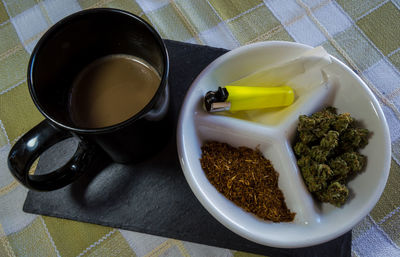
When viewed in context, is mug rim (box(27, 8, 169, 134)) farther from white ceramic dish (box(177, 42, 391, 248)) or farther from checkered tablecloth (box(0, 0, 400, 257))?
checkered tablecloth (box(0, 0, 400, 257))

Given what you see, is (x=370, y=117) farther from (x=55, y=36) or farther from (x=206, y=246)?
(x=55, y=36)

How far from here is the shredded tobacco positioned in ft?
2.00

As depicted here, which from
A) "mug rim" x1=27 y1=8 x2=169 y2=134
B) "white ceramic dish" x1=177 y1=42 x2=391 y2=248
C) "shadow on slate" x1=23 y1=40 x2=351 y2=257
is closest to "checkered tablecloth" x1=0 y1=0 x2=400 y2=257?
"shadow on slate" x1=23 y1=40 x2=351 y2=257

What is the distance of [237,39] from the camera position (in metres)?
Result: 0.85

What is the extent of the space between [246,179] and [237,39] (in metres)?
0.41

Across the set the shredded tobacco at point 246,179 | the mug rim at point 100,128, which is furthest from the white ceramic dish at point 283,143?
the mug rim at point 100,128

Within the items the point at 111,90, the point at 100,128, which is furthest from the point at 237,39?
the point at 100,128

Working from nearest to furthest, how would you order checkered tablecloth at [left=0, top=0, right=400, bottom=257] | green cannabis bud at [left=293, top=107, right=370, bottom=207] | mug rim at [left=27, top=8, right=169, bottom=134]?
mug rim at [left=27, top=8, right=169, bottom=134], green cannabis bud at [left=293, top=107, right=370, bottom=207], checkered tablecloth at [left=0, top=0, right=400, bottom=257]

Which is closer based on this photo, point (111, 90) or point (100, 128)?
point (100, 128)

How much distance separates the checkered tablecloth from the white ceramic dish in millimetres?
180

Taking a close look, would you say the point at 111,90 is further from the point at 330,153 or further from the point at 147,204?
the point at 330,153

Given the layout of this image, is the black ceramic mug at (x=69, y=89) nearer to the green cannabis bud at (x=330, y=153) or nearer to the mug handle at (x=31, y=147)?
the mug handle at (x=31, y=147)

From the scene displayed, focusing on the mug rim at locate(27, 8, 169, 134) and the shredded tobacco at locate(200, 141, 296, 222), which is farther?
the shredded tobacco at locate(200, 141, 296, 222)

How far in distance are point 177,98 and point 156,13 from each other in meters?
0.29
